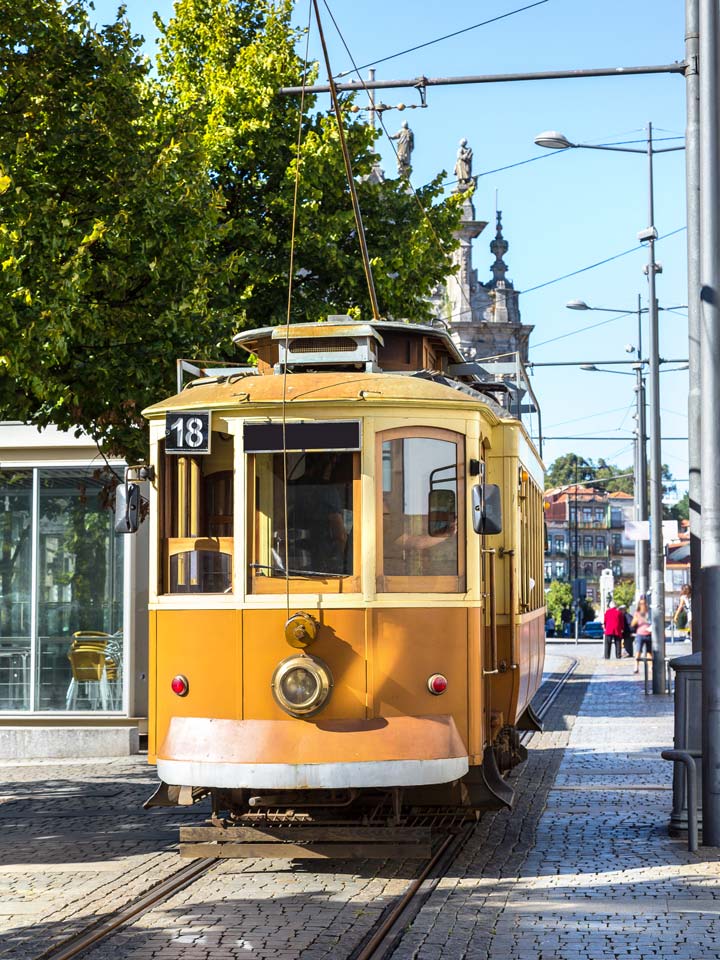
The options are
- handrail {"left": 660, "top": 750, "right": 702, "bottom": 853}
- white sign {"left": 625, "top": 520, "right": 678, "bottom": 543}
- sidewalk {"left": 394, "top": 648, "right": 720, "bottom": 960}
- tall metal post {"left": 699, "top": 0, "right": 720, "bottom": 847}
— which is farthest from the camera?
white sign {"left": 625, "top": 520, "right": 678, "bottom": 543}

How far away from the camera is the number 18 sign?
10219mm

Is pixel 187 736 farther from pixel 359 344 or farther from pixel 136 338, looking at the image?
pixel 136 338

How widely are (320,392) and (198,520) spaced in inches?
45.6

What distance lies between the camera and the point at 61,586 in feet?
61.6

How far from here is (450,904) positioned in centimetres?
911

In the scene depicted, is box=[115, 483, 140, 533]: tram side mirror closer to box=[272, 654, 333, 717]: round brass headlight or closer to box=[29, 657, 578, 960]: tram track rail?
box=[272, 654, 333, 717]: round brass headlight

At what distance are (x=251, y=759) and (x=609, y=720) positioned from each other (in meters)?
13.8

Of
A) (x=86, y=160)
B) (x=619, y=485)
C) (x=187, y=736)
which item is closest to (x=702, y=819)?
(x=187, y=736)

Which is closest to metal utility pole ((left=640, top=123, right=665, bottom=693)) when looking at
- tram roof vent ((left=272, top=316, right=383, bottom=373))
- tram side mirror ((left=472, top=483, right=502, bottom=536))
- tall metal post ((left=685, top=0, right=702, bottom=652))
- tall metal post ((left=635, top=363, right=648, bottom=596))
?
tall metal post ((left=635, top=363, right=648, bottom=596))

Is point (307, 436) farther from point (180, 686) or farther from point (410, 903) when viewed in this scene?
point (410, 903)

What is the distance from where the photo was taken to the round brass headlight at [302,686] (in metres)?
9.70

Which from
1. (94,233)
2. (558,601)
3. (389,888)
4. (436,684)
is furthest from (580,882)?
(558,601)

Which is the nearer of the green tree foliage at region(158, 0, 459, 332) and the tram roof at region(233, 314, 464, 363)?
the tram roof at region(233, 314, 464, 363)

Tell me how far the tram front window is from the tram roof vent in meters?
1.07
